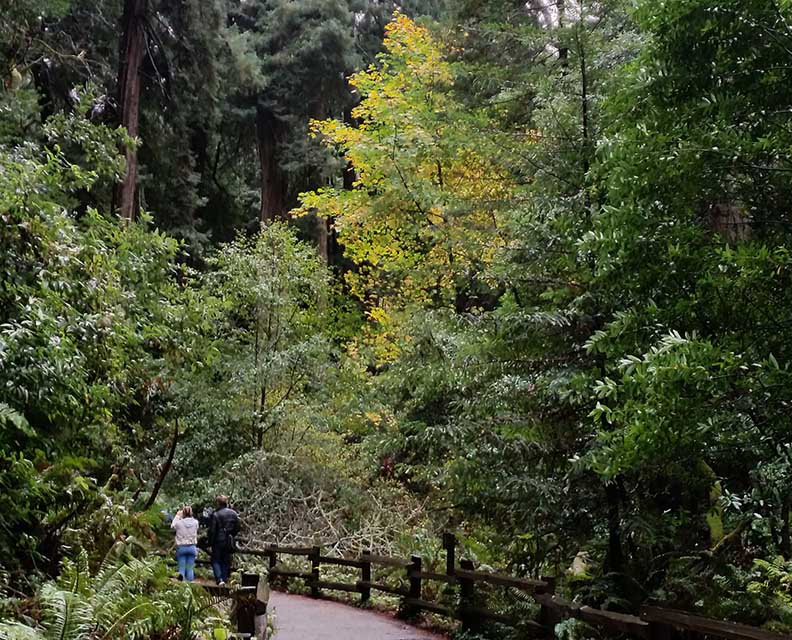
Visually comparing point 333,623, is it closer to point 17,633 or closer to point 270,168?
point 17,633

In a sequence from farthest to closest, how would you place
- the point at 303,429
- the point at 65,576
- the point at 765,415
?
the point at 303,429, the point at 65,576, the point at 765,415

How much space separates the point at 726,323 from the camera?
514 cm

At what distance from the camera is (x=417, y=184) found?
15227 millimetres

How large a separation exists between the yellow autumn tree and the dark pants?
19.4 feet

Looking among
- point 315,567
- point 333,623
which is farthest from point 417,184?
point 333,623

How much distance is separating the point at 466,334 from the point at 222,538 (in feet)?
19.6

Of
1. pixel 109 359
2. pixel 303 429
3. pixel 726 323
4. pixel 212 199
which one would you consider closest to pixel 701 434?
pixel 726 323

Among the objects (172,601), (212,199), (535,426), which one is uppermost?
(212,199)

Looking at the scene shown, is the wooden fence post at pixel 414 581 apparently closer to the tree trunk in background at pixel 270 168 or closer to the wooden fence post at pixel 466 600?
the wooden fence post at pixel 466 600

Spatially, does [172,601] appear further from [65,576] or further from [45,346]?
[45,346]

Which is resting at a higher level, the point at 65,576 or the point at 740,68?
the point at 740,68

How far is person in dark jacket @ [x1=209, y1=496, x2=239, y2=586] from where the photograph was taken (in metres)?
12.1

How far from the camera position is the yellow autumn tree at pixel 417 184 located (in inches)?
541

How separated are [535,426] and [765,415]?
3.43 metres
